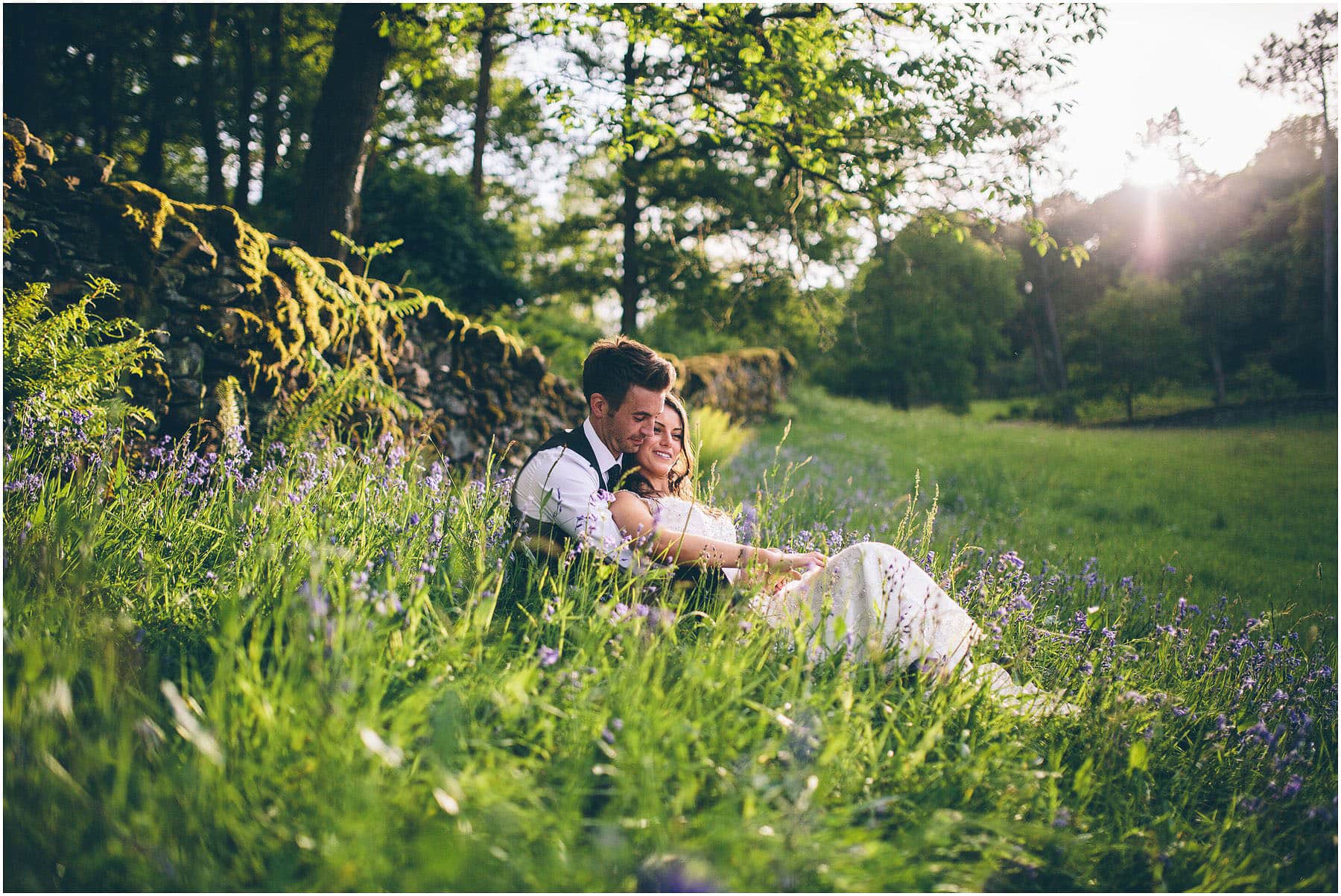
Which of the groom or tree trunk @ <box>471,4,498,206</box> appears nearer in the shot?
the groom

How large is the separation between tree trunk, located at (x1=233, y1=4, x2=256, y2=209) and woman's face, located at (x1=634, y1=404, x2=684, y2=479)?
15.8 metres

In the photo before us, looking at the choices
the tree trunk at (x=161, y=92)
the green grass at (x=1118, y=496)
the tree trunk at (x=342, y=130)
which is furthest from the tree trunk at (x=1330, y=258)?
the tree trunk at (x=161, y=92)

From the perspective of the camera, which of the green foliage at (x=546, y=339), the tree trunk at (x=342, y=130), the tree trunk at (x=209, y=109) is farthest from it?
the tree trunk at (x=209, y=109)

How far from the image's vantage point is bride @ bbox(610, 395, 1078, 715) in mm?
2502

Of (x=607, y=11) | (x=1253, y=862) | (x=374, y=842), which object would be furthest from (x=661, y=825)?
(x=607, y=11)

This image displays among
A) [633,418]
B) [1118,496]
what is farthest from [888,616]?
[1118,496]

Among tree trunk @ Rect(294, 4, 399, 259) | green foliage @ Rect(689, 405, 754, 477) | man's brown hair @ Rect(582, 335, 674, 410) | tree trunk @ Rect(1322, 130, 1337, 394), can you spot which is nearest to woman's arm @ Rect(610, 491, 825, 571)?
man's brown hair @ Rect(582, 335, 674, 410)

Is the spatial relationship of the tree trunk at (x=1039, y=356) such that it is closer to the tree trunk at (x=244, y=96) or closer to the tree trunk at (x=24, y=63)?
the tree trunk at (x=244, y=96)

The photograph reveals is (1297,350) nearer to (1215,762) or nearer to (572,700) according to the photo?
(1215,762)

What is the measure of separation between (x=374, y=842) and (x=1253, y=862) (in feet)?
7.99

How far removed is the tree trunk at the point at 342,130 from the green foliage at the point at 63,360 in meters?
2.94

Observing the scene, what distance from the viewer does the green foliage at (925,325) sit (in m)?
32.4

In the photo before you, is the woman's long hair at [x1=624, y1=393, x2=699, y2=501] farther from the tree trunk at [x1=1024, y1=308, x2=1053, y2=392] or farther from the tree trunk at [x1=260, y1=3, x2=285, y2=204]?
the tree trunk at [x1=1024, y1=308, x2=1053, y2=392]

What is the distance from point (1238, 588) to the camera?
5.68m
